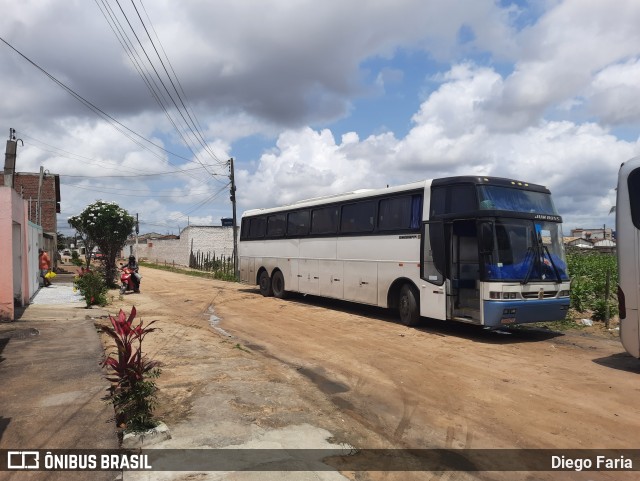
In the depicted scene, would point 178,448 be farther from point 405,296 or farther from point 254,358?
point 405,296

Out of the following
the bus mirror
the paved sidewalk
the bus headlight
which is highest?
the bus mirror

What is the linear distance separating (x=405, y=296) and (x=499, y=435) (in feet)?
23.6

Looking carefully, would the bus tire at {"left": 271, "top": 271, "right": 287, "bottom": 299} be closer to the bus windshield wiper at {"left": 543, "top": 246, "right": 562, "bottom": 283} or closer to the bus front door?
the bus front door

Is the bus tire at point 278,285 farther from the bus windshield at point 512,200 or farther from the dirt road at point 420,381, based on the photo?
the bus windshield at point 512,200

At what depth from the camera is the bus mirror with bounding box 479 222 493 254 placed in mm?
9930

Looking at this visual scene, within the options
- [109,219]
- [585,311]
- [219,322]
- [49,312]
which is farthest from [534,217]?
[109,219]

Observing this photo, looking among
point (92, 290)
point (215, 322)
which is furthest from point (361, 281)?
point (92, 290)

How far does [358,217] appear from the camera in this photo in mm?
14359

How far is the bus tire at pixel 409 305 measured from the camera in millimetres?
11945

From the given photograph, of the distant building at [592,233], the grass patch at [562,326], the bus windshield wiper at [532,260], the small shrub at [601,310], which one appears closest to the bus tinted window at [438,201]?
the bus windshield wiper at [532,260]

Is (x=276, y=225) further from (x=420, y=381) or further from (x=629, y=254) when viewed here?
(x=629, y=254)

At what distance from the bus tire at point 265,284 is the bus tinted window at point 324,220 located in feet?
13.4

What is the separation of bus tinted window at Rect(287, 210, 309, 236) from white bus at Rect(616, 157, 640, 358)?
35.0 feet

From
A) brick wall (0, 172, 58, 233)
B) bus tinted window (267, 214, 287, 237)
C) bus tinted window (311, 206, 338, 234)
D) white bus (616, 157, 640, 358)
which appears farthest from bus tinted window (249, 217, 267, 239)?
brick wall (0, 172, 58, 233)
